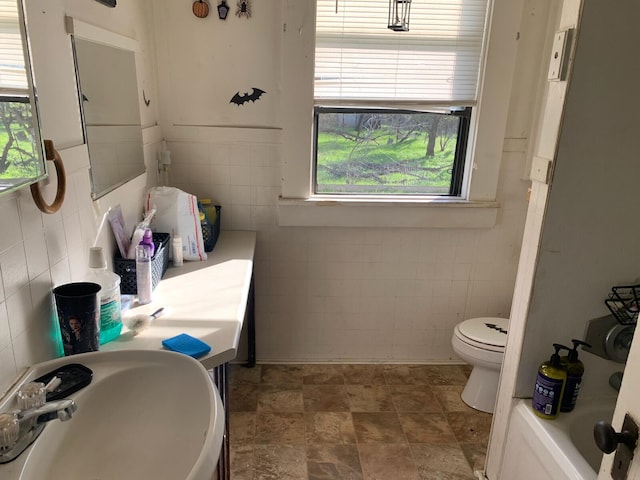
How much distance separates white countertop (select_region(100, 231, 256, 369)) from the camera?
1.36m

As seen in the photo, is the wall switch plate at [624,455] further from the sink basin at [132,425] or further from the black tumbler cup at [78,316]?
the black tumbler cup at [78,316]

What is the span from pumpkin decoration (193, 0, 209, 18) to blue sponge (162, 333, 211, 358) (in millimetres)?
1541

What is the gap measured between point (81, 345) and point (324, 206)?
56.3 inches

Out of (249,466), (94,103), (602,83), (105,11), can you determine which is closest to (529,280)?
(602,83)

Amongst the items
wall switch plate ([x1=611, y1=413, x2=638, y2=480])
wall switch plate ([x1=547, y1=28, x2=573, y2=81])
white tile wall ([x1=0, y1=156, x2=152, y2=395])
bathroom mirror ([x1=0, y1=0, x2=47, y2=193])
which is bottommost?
wall switch plate ([x1=611, y1=413, x2=638, y2=480])

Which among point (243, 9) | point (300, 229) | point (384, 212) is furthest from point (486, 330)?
point (243, 9)

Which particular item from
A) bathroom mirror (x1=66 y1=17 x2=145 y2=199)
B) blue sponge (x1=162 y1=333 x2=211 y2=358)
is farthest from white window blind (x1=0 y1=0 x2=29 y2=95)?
blue sponge (x1=162 y1=333 x2=211 y2=358)

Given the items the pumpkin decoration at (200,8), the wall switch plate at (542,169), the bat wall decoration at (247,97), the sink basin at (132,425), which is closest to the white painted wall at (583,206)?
the wall switch plate at (542,169)

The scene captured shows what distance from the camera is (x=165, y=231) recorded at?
204cm

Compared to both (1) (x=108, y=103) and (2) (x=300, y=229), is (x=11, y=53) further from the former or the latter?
(2) (x=300, y=229)

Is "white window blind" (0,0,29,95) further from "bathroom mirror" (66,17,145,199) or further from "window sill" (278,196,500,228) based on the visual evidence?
"window sill" (278,196,500,228)

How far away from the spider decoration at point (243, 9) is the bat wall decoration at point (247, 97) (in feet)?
1.07

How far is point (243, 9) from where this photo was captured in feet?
7.18

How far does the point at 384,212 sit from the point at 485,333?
780 millimetres
